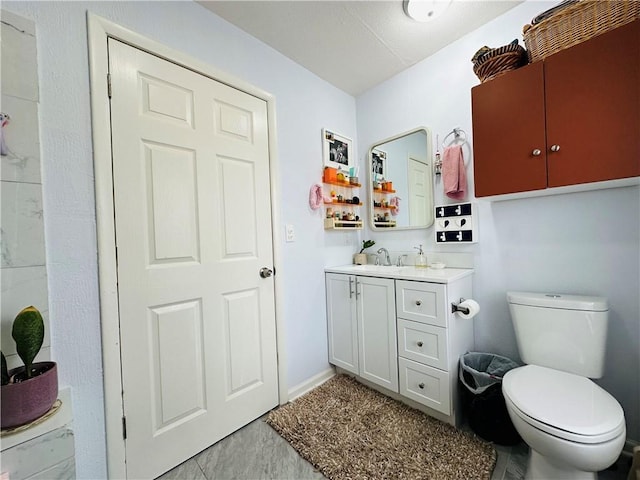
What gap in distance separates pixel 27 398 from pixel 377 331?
5.35ft

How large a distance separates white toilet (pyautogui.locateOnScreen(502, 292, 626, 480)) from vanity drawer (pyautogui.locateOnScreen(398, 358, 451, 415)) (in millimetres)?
363

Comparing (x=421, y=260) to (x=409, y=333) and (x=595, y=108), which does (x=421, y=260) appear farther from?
(x=595, y=108)

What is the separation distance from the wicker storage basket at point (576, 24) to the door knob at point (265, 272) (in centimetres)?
187

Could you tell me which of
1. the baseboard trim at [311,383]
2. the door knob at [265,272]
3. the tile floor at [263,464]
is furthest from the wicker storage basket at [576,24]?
the baseboard trim at [311,383]

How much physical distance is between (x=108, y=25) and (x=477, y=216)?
225 cm

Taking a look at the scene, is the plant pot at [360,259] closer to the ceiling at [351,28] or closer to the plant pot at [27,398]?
the ceiling at [351,28]

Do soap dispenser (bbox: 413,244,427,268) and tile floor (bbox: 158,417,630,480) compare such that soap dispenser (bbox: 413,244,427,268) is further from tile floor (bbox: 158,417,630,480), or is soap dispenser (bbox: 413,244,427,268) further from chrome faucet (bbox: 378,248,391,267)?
tile floor (bbox: 158,417,630,480)

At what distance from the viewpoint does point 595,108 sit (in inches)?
45.1

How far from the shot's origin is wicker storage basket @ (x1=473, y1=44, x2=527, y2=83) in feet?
4.50

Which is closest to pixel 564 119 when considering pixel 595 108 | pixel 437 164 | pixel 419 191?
pixel 595 108

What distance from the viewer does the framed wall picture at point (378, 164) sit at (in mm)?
2277

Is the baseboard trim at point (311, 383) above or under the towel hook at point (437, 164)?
under

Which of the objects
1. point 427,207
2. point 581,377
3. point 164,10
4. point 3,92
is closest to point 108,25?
point 164,10

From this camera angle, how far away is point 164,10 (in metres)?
1.35
